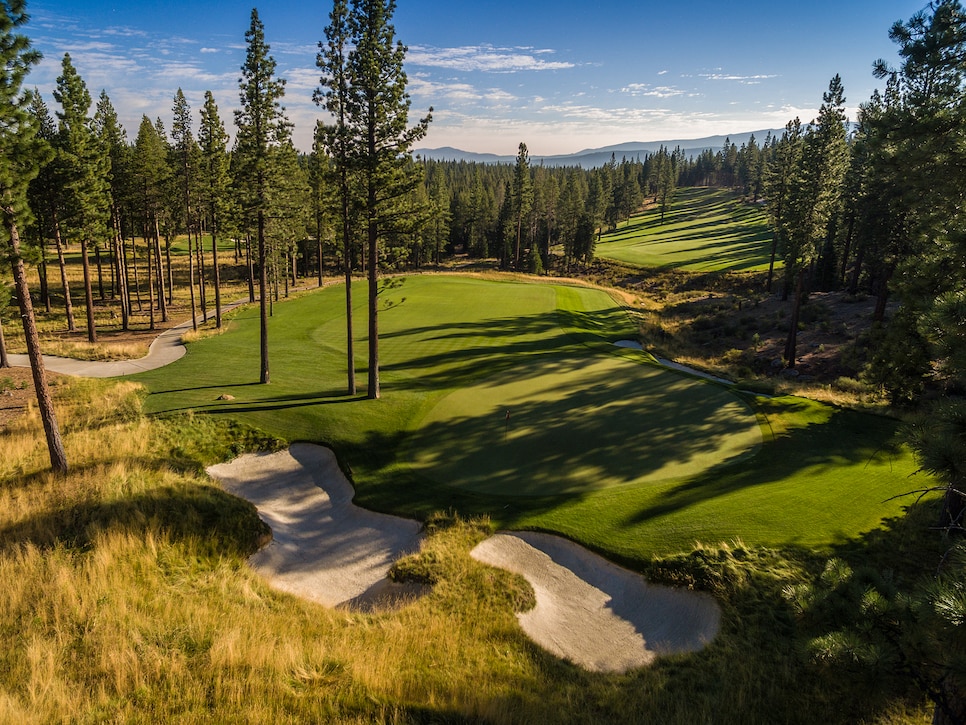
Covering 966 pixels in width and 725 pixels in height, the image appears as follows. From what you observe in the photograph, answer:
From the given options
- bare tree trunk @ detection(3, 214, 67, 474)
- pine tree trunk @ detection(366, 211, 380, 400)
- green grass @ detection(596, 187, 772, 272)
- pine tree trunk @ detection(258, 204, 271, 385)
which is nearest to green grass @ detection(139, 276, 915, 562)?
pine tree trunk @ detection(366, 211, 380, 400)

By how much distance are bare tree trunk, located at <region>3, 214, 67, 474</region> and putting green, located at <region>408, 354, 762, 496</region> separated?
442 inches

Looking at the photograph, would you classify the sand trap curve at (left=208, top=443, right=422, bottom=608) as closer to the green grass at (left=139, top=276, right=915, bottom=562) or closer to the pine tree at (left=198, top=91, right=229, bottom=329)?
the green grass at (left=139, top=276, right=915, bottom=562)

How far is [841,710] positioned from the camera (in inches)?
304

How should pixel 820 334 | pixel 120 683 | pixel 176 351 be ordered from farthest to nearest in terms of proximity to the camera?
pixel 820 334 < pixel 176 351 < pixel 120 683

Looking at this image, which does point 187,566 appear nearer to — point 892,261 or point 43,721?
point 43,721

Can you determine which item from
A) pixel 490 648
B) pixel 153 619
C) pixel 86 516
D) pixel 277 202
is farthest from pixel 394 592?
pixel 277 202

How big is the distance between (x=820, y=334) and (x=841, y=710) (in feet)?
130

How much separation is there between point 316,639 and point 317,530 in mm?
5724

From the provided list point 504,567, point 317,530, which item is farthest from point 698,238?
point 317,530

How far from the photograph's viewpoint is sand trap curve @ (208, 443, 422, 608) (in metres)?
12.8

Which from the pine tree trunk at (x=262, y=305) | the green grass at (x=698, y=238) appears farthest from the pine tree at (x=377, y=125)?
the green grass at (x=698, y=238)

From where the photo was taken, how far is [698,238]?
102 metres

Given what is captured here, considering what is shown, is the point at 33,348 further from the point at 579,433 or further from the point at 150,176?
the point at 150,176

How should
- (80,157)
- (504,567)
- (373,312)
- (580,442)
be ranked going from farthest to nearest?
(80,157), (373,312), (580,442), (504,567)
